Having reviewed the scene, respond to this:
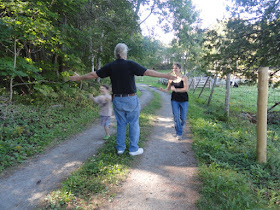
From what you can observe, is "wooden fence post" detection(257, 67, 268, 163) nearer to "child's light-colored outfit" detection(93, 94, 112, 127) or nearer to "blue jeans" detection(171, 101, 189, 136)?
"blue jeans" detection(171, 101, 189, 136)

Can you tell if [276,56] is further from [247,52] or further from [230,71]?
[230,71]

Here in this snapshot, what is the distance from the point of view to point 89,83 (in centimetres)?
1144

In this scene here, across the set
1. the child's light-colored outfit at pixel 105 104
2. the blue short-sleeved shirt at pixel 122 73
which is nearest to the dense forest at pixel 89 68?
the child's light-colored outfit at pixel 105 104

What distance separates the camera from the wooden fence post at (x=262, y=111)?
3.39 meters

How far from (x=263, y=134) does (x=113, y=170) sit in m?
2.97

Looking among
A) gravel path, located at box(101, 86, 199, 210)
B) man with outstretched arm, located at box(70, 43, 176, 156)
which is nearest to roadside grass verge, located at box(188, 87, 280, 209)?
gravel path, located at box(101, 86, 199, 210)

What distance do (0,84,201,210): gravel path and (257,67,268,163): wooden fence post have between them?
52.5 inches

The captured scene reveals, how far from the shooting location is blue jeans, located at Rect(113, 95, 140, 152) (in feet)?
12.0

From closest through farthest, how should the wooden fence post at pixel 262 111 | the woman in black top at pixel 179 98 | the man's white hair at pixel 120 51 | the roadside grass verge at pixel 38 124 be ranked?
1. the wooden fence post at pixel 262 111
2. the man's white hair at pixel 120 51
3. the roadside grass verge at pixel 38 124
4. the woman in black top at pixel 179 98

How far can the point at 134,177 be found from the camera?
3.18 meters

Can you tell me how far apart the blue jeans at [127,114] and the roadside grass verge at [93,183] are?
0.32 metres

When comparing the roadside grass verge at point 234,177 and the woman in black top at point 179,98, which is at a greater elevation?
the woman in black top at point 179,98

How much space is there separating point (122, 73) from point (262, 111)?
9.13 ft

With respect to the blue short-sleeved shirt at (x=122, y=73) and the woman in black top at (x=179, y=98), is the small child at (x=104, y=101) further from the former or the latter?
the woman in black top at (x=179, y=98)
